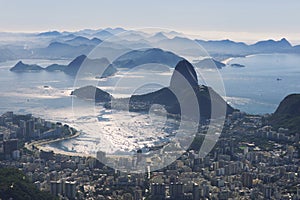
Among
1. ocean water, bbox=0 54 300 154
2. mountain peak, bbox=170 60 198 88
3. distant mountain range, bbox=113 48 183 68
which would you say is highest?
distant mountain range, bbox=113 48 183 68

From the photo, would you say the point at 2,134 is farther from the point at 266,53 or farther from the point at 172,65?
the point at 266,53

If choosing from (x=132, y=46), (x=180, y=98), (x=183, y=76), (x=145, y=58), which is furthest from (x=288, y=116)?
(x=132, y=46)

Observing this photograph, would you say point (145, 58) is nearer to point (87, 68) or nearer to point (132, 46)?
point (132, 46)

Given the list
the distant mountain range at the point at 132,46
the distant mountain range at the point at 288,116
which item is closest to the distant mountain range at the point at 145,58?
the distant mountain range at the point at 132,46

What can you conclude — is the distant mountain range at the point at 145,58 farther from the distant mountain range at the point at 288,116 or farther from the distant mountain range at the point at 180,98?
the distant mountain range at the point at 288,116

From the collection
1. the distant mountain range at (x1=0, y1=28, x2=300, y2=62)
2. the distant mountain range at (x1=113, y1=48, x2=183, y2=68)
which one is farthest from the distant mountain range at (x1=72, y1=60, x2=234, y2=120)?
the distant mountain range at (x1=113, y1=48, x2=183, y2=68)

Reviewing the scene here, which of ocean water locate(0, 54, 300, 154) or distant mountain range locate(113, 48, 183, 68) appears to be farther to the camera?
distant mountain range locate(113, 48, 183, 68)

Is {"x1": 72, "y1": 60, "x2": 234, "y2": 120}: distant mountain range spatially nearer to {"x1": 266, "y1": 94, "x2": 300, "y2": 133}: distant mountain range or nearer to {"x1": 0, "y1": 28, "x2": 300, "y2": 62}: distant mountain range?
{"x1": 266, "y1": 94, "x2": 300, "y2": 133}: distant mountain range
